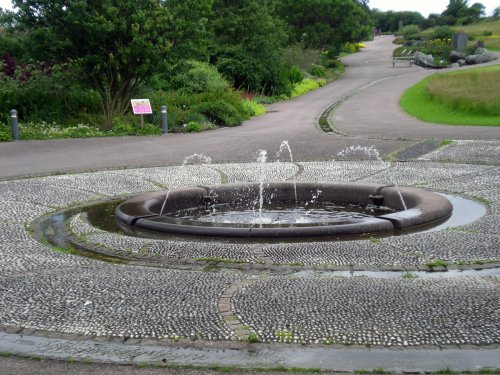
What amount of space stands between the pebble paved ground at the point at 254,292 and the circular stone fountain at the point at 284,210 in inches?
15.5

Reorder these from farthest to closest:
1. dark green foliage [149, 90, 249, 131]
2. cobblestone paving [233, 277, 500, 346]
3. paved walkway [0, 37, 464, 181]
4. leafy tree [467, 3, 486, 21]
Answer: leafy tree [467, 3, 486, 21] < dark green foliage [149, 90, 249, 131] < paved walkway [0, 37, 464, 181] < cobblestone paving [233, 277, 500, 346]

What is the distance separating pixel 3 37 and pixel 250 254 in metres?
23.7

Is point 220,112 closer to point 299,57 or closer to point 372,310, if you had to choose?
point 372,310

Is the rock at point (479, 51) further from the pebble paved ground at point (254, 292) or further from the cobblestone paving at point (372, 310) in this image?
the cobblestone paving at point (372, 310)

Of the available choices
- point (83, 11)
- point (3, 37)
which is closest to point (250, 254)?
point (83, 11)

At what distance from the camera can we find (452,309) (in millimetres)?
4555

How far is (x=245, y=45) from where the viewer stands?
3167 centimetres

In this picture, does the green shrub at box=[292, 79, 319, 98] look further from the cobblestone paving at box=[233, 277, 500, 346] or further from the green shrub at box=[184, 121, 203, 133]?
the cobblestone paving at box=[233, 277, 500, 346]

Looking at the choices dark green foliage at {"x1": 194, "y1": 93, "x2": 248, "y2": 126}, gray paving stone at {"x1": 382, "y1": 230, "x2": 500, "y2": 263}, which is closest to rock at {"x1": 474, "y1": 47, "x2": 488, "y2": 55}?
dark green foliage at {"x1": 194, "y1": 93, "x2": 248, "y2": 126}

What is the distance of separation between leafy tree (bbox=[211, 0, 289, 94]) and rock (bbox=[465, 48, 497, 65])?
17.9m

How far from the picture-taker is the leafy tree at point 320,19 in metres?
46.7

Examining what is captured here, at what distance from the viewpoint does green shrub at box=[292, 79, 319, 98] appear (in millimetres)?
34062

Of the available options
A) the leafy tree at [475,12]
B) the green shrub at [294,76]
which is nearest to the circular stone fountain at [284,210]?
the green shrub at [294,76]

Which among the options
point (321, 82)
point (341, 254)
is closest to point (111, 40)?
point (341, 254)
